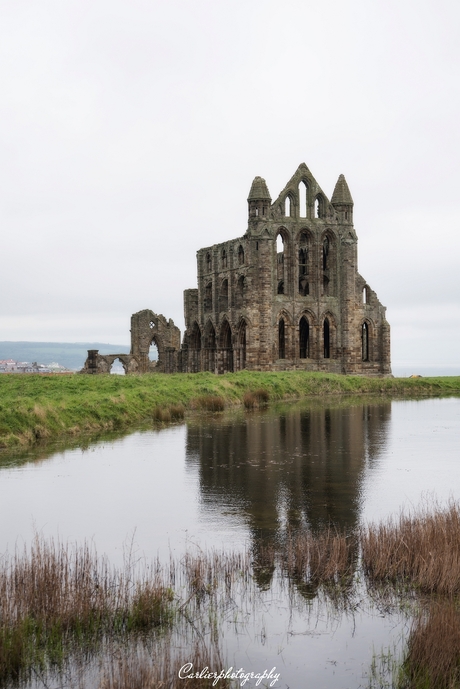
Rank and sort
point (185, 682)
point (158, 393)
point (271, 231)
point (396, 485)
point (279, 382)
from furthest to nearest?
point (271, 231)
point (279, 382)
point (158, 393)
point (396, 485)
point (185, 682)

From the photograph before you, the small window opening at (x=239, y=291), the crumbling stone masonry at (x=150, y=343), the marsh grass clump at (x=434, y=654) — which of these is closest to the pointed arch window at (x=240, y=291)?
the small window opening at (x=239, y=291)

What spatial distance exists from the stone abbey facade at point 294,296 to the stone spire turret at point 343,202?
0.07m

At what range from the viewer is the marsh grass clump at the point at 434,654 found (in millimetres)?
7078

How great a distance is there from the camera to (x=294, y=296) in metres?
57.6

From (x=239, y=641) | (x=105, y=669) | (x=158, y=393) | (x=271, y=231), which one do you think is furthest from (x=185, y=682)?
(x=271, y=231)

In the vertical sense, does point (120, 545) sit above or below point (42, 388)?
below

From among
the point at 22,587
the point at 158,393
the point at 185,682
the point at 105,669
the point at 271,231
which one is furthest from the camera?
the point at 271,231

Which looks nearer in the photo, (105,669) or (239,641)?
(105,669)

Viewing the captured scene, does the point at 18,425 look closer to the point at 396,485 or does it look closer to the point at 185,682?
the point at 396,485

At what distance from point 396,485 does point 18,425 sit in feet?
37.2

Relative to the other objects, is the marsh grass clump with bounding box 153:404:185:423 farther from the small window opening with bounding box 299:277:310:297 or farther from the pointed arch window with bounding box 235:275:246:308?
the small window opening with bounding box 299:277:310:297

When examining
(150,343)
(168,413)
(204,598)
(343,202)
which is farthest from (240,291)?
(204,598)

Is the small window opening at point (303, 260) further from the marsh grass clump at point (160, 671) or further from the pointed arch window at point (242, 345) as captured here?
the marsh grass clump at point (160, 671)

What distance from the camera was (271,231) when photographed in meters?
56.0
